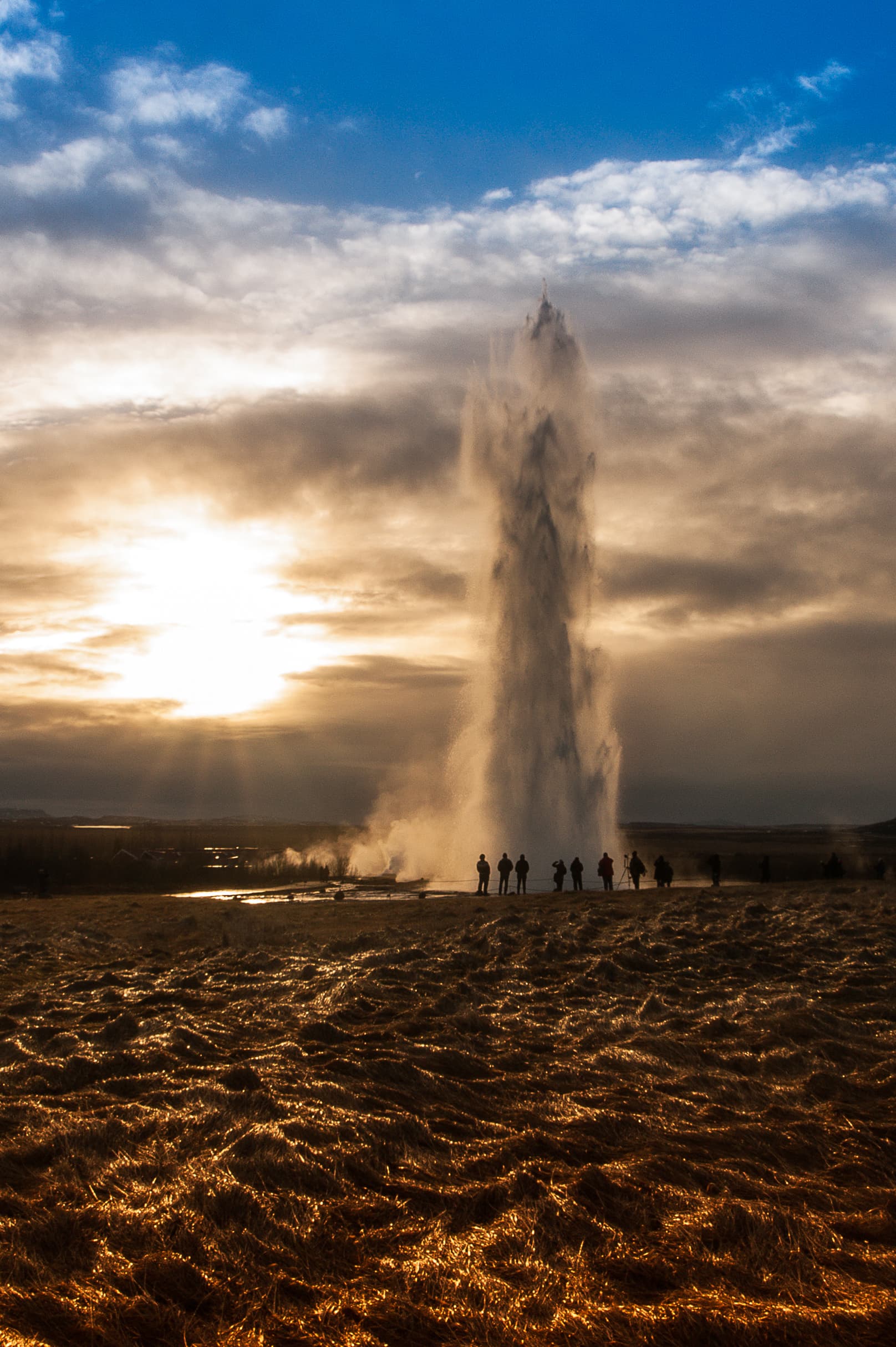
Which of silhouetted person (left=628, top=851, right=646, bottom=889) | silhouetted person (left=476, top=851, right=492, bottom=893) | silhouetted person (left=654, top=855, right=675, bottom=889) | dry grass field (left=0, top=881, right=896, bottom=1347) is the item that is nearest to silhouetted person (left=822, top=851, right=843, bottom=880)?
silhouetted person (left=654, top=855, right=675, bottom=889)

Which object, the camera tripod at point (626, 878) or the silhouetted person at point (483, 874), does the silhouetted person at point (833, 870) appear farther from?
the silhouetted person at point (483, 874)

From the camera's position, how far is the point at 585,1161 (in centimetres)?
776

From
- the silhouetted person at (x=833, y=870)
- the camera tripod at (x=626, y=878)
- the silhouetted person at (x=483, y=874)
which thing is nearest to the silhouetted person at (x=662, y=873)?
the camera tripod at (x=626, y=878)

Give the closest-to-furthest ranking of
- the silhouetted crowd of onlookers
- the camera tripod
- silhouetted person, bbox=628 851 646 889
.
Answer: the silhouetted crowd of onlookers < silhouetted person, bbox=628 851 646 889 < the camera tripod

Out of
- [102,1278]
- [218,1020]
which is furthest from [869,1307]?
[218,1020]

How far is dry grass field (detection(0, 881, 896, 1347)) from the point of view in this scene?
214 inches

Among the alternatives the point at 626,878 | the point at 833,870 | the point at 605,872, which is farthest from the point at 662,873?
the point at 626,878

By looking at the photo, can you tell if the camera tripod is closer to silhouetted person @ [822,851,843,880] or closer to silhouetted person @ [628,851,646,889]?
silhouetted person @ [628,851,646,889]

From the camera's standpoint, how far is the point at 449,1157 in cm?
775

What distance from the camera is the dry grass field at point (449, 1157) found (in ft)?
17.8

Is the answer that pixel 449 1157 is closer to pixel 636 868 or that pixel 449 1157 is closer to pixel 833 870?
pixel 636 868

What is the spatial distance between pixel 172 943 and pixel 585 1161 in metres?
17.4

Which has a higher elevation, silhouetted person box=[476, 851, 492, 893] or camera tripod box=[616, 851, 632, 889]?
silhouetted person box=[476, 851, 492, 893]

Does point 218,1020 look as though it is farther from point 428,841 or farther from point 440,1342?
point 428,841
